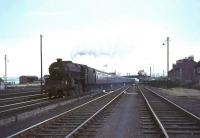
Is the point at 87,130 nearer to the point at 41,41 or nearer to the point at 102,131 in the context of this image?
the point at 102,131

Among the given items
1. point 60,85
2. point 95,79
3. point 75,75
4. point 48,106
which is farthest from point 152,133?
point 95,79

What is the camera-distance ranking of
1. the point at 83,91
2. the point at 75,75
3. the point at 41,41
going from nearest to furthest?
the point at 75,75 < the point at 83,91 < the point at 41,41

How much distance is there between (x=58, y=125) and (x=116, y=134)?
3455mm

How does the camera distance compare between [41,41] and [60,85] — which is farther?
[41,41]

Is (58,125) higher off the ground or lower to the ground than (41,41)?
lower

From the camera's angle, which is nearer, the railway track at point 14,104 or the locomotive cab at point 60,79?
the railway track at point 14,104

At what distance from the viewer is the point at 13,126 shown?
17297 millimetres

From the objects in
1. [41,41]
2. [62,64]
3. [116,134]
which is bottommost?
[116,134]

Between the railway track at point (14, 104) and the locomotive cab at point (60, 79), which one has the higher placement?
the locomotive cab at point (60, 79)

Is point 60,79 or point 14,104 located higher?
point 60,79

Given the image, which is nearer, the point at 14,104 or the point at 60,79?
the point at 14,104

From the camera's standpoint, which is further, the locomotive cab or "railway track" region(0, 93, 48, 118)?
the locomotive cab

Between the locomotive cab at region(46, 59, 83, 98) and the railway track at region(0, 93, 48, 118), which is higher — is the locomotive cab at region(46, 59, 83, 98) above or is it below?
above

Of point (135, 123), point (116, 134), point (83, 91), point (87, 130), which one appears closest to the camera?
point (116, 134)
